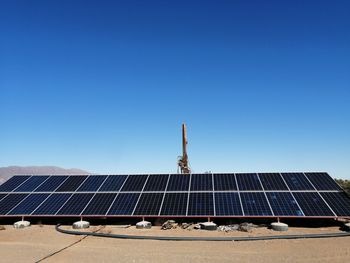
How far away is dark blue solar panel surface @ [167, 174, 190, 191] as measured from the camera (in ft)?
83.6

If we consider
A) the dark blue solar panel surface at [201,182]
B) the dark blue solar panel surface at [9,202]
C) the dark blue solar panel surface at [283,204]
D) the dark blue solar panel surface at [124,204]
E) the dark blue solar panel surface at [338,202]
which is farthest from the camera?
the dark blue solar panel surface at [201,182]

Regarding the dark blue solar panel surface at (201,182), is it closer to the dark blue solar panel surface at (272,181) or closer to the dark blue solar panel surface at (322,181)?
the dark blue solar panel surface at (272,181)

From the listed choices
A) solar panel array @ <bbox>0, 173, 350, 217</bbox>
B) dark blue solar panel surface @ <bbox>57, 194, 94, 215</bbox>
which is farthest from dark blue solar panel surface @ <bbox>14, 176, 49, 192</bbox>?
dark blue solar panel surface @ <bbox>57, 194, 94, 215</bbox>

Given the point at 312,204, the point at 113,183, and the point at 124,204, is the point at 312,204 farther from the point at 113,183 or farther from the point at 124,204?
the point at 113,183

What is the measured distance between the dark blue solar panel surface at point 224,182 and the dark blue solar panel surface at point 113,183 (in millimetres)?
8373

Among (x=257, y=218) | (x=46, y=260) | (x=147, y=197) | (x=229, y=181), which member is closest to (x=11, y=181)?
(x=147, y=197)

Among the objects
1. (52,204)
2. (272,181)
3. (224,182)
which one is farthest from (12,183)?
(272,181)

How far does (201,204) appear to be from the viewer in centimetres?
2308

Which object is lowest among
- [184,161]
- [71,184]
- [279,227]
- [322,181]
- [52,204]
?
[279,227]

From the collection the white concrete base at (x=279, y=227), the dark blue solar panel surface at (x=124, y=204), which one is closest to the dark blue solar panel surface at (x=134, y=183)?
the dark blue solar panel surface at (x=124, y=204)

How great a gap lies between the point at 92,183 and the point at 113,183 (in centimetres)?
199

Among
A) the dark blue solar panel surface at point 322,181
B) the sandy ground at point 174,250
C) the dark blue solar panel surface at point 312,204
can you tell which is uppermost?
the dark blue solar panel surface at point 322,181

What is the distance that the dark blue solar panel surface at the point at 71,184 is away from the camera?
27.1 meters

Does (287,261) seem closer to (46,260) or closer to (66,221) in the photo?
(46,260)
